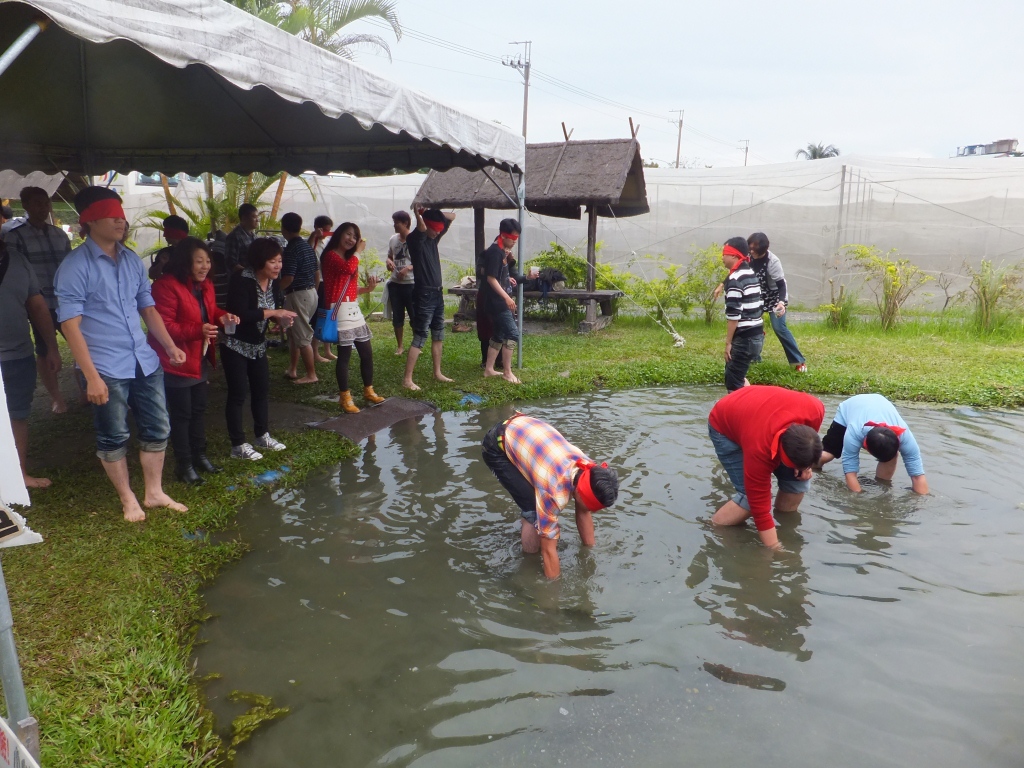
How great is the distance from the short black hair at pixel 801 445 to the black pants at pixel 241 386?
385 cm

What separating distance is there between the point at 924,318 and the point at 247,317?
13.0 meters

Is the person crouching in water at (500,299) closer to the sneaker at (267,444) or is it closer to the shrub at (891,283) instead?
the sneaker at (267,444)

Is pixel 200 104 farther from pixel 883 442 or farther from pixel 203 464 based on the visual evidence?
pixel 883 442

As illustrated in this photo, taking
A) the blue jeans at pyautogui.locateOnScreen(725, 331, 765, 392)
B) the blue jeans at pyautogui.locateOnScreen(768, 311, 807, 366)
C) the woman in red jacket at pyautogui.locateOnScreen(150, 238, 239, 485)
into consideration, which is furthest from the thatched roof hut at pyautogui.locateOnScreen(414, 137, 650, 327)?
the woman in red jacket at pyautogui.locateOnScreen(150, 238, 239, 485)

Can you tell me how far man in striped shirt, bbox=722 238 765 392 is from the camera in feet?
22.7

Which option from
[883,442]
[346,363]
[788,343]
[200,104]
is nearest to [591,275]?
[788,343]

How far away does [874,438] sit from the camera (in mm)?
4863

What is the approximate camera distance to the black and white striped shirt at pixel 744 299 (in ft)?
22.7

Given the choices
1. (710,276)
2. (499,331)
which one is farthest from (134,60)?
(710,276)

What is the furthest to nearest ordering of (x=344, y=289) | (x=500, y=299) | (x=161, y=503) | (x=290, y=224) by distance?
(x=500, y=299) → (x=290, y=224) → (x=344, y=289) → (x=161, y=503)

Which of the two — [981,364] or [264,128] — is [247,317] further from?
[981,364]

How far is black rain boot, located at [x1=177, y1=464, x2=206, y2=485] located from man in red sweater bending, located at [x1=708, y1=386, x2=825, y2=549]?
147 inches

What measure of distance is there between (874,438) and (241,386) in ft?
15.4

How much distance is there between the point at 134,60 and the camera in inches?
247
